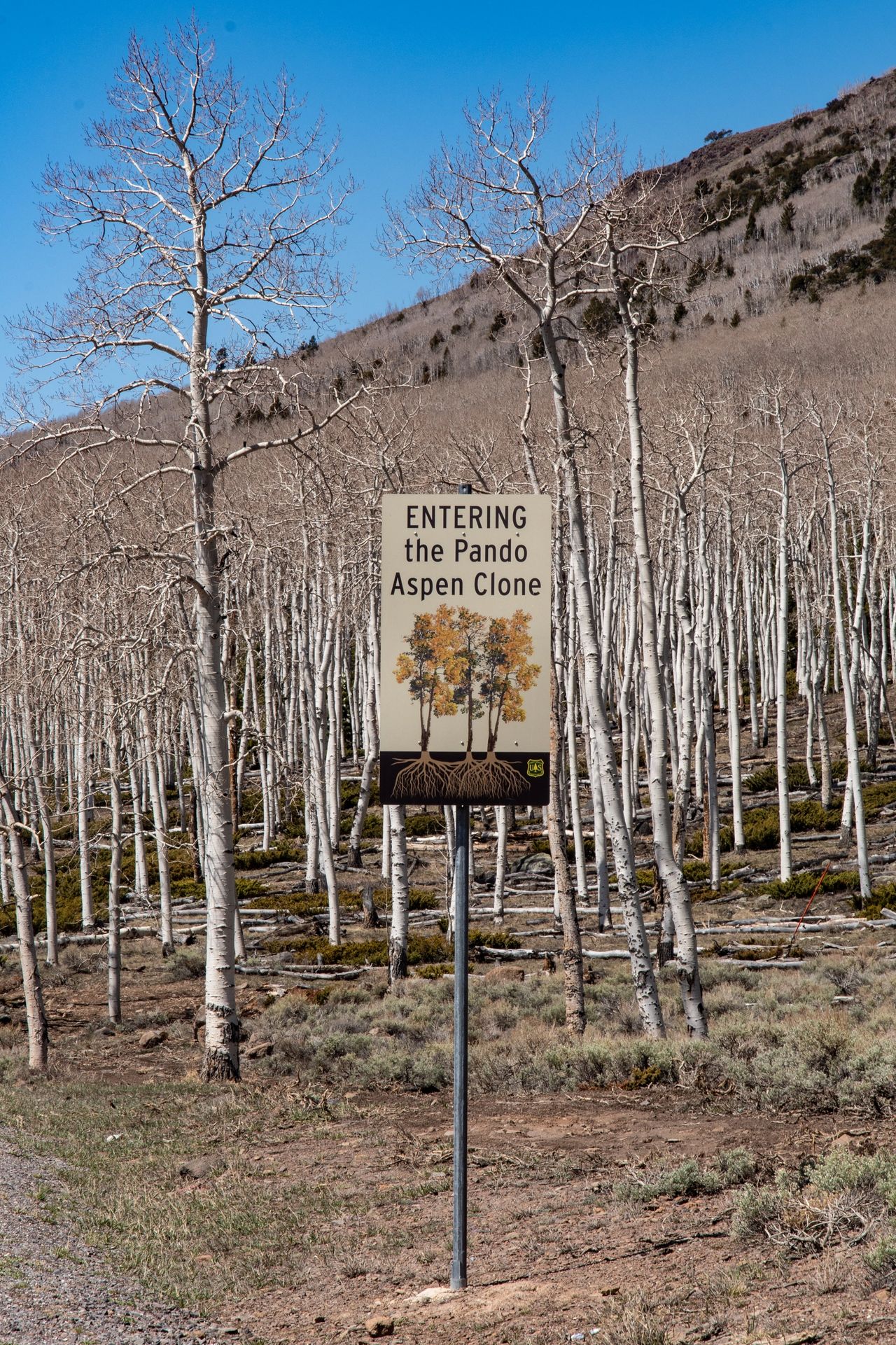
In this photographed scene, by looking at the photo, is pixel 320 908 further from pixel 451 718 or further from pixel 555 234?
pixel 451 718

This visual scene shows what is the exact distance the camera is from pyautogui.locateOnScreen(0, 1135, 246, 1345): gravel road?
14.7 ft

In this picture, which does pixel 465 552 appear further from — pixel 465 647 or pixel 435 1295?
pixel 435 1295

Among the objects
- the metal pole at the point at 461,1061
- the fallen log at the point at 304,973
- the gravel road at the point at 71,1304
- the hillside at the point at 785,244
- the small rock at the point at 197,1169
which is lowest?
the fallen log at the point at 304,973

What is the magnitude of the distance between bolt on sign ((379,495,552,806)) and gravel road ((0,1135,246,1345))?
2.46 meters

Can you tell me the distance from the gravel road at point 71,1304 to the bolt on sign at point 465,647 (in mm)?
2456

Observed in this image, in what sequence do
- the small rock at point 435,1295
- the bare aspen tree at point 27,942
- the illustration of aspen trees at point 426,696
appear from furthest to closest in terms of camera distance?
the bare aspen tree at point 27,942
the illustration of aspen trees at point 426,696
the small rock at point 435,1295

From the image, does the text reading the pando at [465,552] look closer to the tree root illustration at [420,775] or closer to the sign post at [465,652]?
the sign post at [465,652]

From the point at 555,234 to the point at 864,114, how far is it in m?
116

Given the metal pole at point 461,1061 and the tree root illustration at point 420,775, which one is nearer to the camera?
the metal pole at point 461,1061

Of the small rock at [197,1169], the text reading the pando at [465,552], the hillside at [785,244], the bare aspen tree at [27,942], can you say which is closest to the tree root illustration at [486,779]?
the text reading the pando at [465,552]

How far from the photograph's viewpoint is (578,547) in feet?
33.3

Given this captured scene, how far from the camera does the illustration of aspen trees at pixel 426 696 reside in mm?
4734

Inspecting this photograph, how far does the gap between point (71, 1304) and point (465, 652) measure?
3.42m

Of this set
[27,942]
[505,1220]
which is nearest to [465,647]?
[505,1220]
